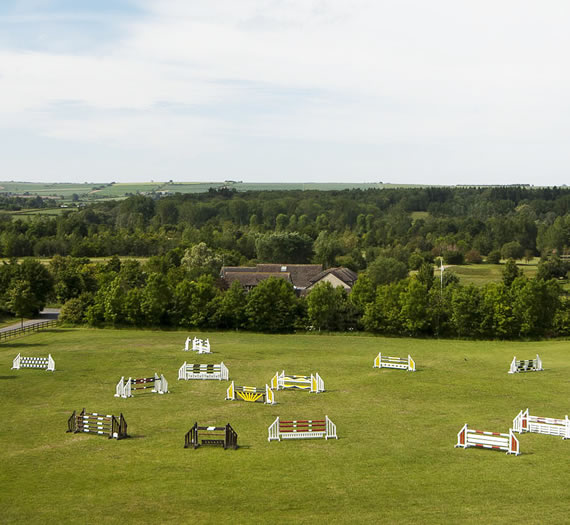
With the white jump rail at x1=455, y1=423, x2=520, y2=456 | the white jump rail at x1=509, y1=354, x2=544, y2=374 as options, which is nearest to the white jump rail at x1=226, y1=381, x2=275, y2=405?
the white jump rail at x1=455, y1=423, x2=520, y2=456

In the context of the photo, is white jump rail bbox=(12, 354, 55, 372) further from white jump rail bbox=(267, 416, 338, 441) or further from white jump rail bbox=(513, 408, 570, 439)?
white jump rail bbox=(513, 408, 570, 439)

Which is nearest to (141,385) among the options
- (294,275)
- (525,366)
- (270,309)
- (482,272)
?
(525,366)

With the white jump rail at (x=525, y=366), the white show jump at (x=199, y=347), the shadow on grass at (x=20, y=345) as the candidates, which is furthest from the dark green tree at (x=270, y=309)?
the white jump rail at (x=525, y=366)

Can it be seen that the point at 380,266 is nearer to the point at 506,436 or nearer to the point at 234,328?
the point at 234,328

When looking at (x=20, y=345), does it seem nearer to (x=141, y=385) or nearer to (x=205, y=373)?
(x=141, y=385)

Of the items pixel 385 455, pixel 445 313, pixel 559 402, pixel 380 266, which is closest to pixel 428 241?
pixel 380 266

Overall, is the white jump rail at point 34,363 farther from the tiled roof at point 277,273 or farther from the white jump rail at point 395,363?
the tiled roof at point 277,273

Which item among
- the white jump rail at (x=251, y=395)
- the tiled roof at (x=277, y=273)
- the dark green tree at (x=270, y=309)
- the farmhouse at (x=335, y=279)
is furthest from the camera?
the farmhouse at (x=335, y=279)
